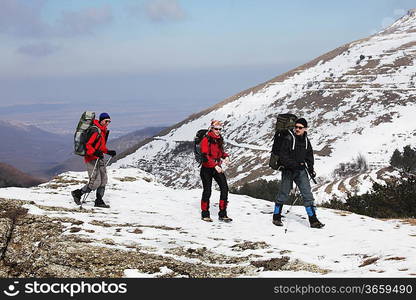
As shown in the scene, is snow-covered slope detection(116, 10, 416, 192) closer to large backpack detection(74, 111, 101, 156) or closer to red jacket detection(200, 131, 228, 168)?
red jacket detection(200, 131, 228, 168)

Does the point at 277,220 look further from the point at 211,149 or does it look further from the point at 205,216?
the point at 211,149

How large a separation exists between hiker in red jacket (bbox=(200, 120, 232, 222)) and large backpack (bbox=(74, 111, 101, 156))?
143 inches

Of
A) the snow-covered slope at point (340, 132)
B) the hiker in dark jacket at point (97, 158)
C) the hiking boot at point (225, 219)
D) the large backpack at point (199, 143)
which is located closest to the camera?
the hiker in dark jacket at point (97, 158)

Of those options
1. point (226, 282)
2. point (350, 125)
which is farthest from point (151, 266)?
point (350, 125)

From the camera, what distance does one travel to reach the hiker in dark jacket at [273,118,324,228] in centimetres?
1166

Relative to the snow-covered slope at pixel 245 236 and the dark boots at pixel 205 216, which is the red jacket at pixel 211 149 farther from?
the snow-covered slope at pixel 245 236

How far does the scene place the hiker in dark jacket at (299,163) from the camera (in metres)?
11.7

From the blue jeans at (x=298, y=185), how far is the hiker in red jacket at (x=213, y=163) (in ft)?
6.14

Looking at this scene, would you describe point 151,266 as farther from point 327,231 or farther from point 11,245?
point 327,231

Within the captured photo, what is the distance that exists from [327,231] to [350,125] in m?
157

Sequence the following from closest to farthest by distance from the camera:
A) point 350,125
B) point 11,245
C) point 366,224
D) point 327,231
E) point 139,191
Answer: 1. point 11,245
2. point 327,231
3. point 366,224
4. point 139,191
5. point 350,125

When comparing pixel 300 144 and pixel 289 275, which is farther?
pixel 300 144

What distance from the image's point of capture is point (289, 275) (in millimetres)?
6738

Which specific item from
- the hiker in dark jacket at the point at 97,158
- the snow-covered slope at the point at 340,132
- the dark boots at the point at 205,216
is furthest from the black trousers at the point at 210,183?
the snow-covered slope at the point at 340,132
